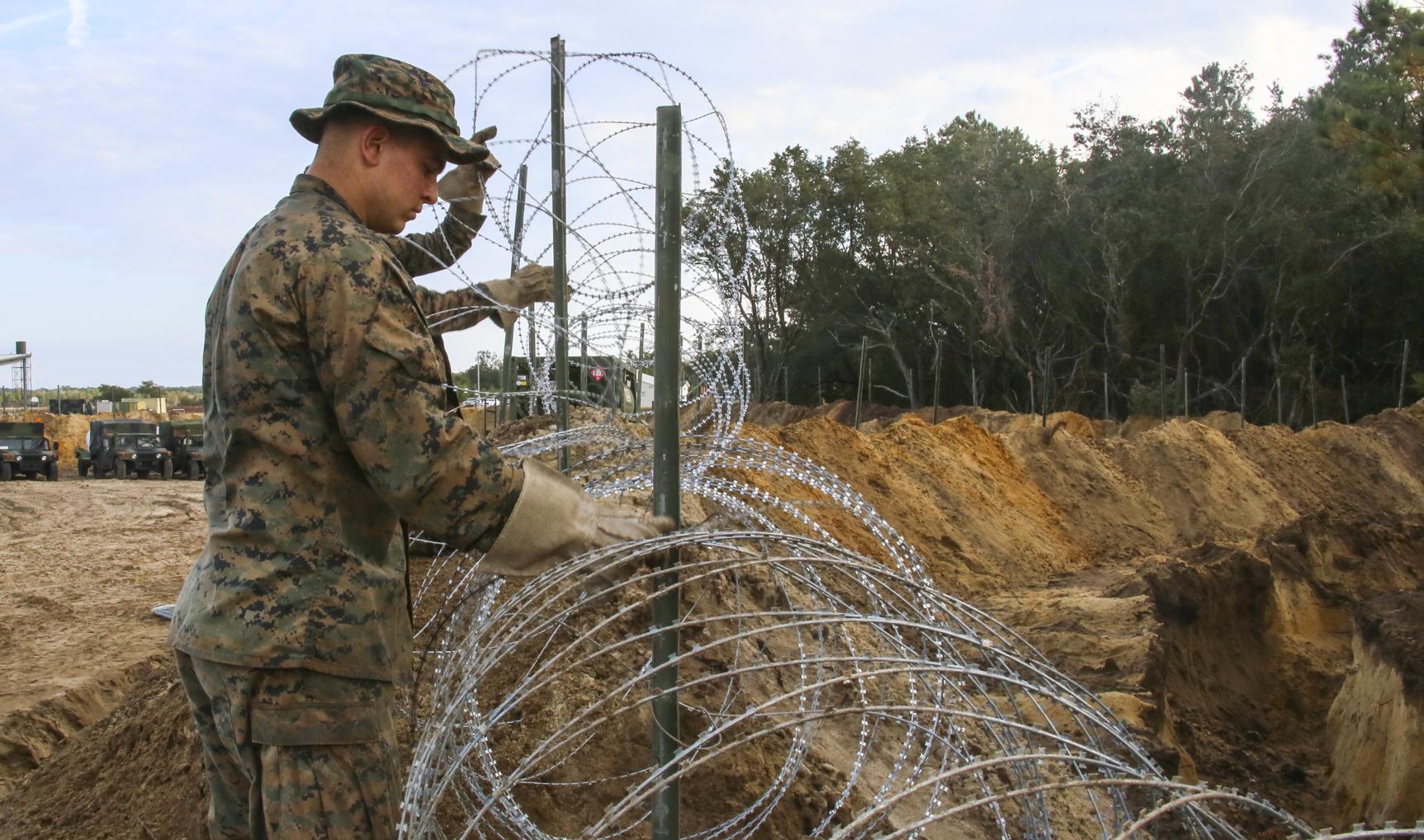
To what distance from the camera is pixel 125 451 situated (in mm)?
28766

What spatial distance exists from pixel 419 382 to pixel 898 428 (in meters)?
13.4

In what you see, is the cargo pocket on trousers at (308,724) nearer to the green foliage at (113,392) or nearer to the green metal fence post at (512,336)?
the green metal fence post at (512,336)

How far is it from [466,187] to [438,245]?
301 millimetres

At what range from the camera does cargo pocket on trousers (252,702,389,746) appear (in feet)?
7.34

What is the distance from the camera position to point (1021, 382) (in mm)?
36312

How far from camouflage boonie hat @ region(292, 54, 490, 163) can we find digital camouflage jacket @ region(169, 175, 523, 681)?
22 cm

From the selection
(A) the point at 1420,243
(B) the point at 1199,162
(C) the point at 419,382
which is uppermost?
(B) the point at 1199,162

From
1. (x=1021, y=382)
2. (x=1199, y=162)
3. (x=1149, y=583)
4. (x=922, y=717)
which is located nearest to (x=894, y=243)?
(x=1021, y=382)

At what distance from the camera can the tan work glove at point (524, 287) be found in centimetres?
455

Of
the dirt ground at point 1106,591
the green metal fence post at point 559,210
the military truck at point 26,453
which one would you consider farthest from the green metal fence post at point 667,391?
the military truck at point 26,453

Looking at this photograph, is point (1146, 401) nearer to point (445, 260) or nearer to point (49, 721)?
point (49, 721)

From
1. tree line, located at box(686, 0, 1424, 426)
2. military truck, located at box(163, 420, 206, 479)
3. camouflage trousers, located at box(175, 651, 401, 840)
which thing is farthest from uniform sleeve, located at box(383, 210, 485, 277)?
military truck, located at box(163, 420, 206, 479)

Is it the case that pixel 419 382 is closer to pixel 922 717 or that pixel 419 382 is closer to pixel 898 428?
pixel 922 717

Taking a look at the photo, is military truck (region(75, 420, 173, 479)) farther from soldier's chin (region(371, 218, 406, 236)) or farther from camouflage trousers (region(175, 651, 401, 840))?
camouflage trousers (region(175, 651, 401, 840))
